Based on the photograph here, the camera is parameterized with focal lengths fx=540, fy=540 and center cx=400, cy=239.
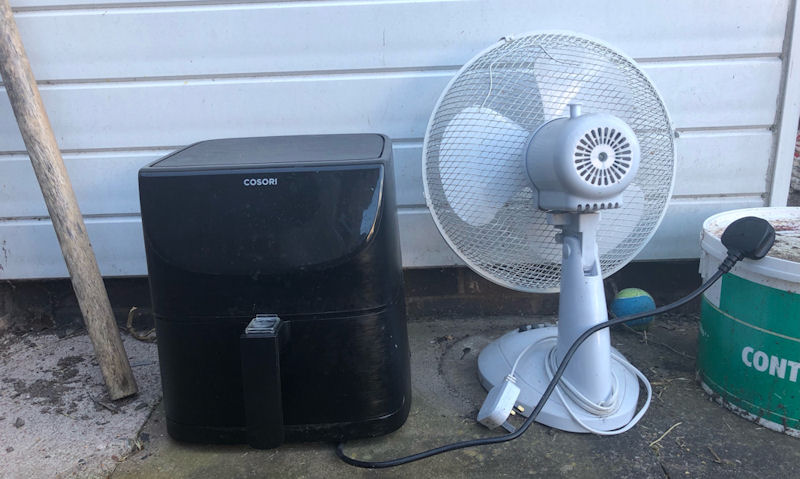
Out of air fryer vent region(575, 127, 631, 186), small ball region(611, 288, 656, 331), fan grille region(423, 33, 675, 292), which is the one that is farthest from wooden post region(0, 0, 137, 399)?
small ball region(611, 288, 656, 331)

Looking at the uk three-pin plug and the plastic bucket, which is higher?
the plastic bucket

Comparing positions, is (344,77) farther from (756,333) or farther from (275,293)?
(756,333)

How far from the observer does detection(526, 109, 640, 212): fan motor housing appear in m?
1.37

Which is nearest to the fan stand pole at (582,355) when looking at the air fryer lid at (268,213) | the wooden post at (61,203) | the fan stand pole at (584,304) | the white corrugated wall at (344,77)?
the fan stand pole at (584,304)

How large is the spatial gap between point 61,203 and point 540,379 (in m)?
1.70

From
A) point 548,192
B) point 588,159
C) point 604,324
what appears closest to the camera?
point 588,159

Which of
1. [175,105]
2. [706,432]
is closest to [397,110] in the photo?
[175,105]

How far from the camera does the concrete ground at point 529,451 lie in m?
1.47

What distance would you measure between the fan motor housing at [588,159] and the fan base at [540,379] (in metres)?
0.52

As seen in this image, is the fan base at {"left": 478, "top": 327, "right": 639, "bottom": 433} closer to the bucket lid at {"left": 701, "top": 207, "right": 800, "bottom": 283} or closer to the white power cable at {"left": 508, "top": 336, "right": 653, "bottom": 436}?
the white power cable at {"left": 508, "top": 336, "right": 653, "bottom": 436}

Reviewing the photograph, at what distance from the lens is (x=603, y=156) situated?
4.54 feet

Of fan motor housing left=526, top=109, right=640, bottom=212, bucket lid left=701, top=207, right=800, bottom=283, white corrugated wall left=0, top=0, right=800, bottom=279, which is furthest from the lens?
white corrugated wall left=0, top=0, right=800, bottom=279

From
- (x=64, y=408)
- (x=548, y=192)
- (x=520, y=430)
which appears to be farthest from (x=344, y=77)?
(x=64, y=408)

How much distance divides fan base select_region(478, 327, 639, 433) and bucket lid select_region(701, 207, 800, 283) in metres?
0.51
